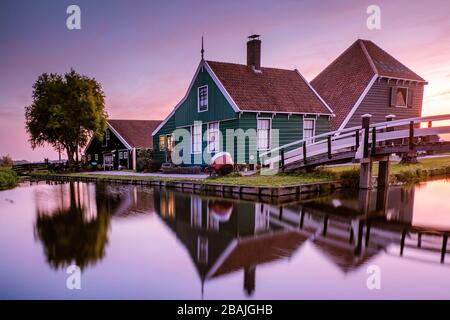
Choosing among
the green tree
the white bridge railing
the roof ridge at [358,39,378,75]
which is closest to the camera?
the white bridge railing

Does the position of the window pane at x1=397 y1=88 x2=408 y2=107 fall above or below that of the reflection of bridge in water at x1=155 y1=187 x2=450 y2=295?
above

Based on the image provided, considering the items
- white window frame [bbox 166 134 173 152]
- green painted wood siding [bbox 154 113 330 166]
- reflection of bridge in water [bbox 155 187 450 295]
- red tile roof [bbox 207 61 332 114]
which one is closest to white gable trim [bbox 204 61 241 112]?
red tile roof [bbox 207 61 332 114]

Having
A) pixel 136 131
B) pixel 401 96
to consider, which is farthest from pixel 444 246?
pixel 136 131

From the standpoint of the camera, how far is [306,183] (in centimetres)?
1448

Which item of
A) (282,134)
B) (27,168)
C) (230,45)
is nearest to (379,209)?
(282,134)

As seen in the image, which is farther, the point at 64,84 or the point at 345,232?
the point at 64,84

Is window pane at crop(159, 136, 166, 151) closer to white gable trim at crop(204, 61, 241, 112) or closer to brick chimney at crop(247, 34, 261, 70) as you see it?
white gable trim at crop(204, 61, 241, 112)

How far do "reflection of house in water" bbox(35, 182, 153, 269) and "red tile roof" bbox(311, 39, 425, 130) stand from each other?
605 inches

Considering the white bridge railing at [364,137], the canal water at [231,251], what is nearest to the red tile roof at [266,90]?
the white bridge railing at [364,137]

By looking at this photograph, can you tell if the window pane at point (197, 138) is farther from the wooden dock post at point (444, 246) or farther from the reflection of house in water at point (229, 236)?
the wooden dock post at point (444, 246)

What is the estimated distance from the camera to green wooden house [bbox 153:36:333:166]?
19.8 metres

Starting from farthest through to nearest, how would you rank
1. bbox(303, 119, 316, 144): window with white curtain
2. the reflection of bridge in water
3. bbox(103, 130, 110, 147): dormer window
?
1. bbox(103, 130, 110, 147): dormer window
2. bbox(303, 119, 316, 144): window with white curtain
3. the reflection of bridge in water
